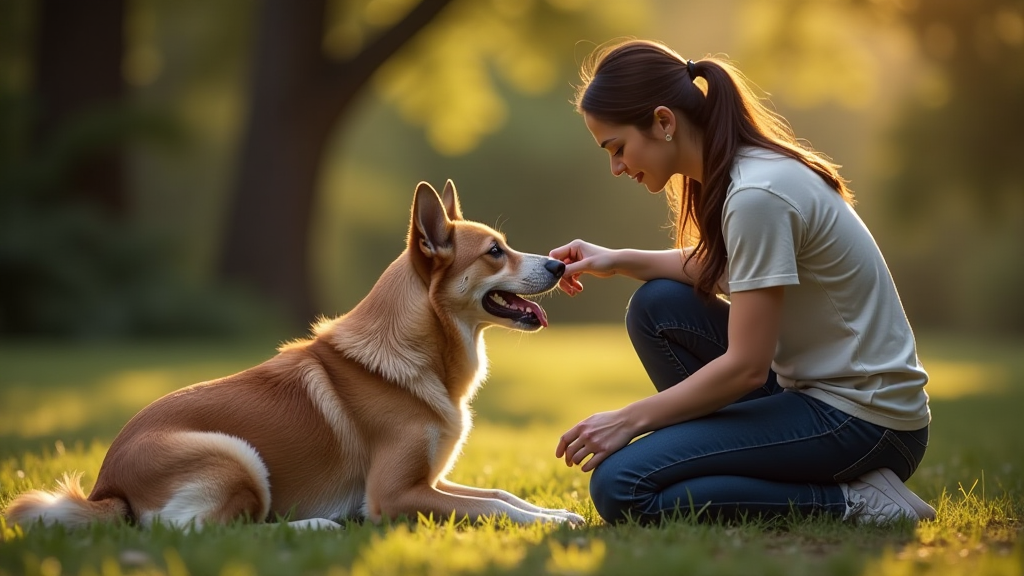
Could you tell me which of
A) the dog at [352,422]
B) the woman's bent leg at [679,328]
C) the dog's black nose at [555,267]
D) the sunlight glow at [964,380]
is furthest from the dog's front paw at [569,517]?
the sunlight glow at [964,380]

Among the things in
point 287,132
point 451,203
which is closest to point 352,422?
point 451,203

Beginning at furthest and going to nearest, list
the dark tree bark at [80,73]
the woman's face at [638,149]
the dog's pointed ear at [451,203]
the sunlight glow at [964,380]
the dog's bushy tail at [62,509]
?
the dark tree bark at [80,73]
the sunlight glow at [964,380]
the dog's pointed ear at [451,203]
the woman's face at [638,149]
the dog's bushy tail at [62,509]

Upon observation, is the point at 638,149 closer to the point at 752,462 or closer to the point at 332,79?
the point at 752,462

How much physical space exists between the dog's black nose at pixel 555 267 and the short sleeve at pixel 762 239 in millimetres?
1212

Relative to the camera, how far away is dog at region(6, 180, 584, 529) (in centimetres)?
367

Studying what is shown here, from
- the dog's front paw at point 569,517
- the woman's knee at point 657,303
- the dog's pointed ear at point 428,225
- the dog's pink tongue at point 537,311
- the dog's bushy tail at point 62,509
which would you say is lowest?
the dog's front paw at point 569,517

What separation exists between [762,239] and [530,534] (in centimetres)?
136

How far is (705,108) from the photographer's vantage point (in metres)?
3.84

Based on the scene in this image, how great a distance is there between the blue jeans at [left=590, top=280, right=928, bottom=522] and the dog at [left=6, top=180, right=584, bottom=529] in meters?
0.33

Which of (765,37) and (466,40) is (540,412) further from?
(466,40)

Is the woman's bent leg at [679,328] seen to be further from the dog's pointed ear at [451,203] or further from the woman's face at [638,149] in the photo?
the dog's pointed ear at [451,203]

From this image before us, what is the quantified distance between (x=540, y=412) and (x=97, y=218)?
395 inches

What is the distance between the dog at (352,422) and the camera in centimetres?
367

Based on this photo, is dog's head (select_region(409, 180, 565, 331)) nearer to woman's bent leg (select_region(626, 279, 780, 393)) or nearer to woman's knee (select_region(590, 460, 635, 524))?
woman's bent leg (select_region(626, 279, 780, 393))
